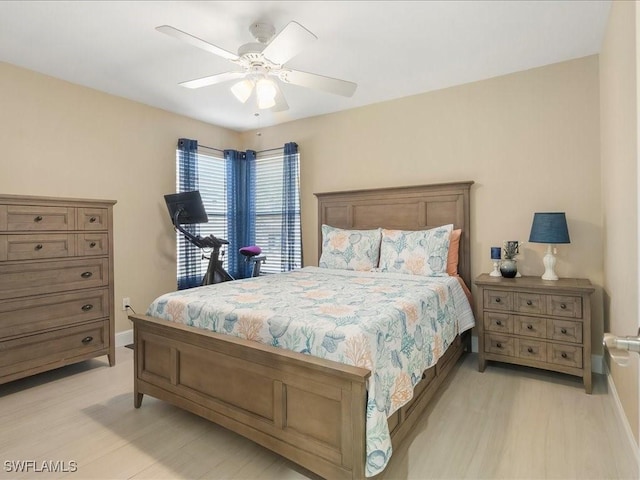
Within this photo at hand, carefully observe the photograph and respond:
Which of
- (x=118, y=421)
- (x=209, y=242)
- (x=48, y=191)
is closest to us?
(x=118, y=421)

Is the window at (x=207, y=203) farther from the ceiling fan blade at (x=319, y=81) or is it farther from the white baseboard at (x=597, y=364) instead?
the white baseboard at (x=597, y=364)

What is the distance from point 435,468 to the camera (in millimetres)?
1706

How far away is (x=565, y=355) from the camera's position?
8.43 feet

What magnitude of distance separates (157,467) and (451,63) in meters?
3.42

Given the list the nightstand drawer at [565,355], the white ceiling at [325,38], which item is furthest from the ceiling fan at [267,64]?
the nightstand drawer at [565,355]

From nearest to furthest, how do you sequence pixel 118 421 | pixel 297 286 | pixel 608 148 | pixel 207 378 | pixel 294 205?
pixel 207 378, pixel 118 421, pixel 608 148, pixel 297 286, pixel 294 205

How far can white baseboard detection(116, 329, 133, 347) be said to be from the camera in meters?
3.60

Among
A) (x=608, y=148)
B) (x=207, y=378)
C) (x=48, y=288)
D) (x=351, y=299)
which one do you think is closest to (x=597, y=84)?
(x=608, y=148)

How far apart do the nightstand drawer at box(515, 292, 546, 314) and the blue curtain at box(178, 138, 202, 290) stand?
135 inches

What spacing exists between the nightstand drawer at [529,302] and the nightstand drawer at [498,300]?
54 mm

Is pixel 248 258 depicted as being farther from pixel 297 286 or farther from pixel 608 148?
pixel 608 148

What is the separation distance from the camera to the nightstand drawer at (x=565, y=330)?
2.53 meters

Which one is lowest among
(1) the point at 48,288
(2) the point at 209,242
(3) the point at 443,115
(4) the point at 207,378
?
(4) the point at 207,378

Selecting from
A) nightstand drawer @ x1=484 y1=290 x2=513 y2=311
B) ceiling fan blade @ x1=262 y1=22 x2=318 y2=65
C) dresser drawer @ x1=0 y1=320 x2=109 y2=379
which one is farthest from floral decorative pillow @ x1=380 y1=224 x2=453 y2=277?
dresser drawer @ x1=0 y1=320 x2=109 y2=379
